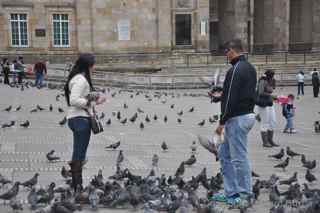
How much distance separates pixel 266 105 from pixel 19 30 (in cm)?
2860

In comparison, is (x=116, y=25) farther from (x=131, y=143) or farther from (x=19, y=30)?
(x=131, y=143)

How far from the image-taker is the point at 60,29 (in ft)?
125

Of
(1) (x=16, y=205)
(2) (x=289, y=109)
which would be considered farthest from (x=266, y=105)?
(1) (x=16, y=205)

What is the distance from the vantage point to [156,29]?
40.2 m

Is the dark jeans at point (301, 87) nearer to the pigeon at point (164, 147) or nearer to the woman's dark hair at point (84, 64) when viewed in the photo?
the pigeon at point (164, 147)

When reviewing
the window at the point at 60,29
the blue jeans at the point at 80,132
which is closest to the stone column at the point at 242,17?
the window at the point at 60,29

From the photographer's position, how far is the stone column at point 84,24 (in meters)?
38.5

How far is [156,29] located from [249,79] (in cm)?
3389

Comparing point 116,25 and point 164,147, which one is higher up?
point 116,25

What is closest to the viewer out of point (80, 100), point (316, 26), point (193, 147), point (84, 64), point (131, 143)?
point (80, 100)

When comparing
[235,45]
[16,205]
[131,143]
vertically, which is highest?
[235,45]

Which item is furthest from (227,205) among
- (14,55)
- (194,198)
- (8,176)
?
(14,55)

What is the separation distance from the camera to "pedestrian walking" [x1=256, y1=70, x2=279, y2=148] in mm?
11898

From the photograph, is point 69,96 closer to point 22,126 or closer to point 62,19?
point 22,126
